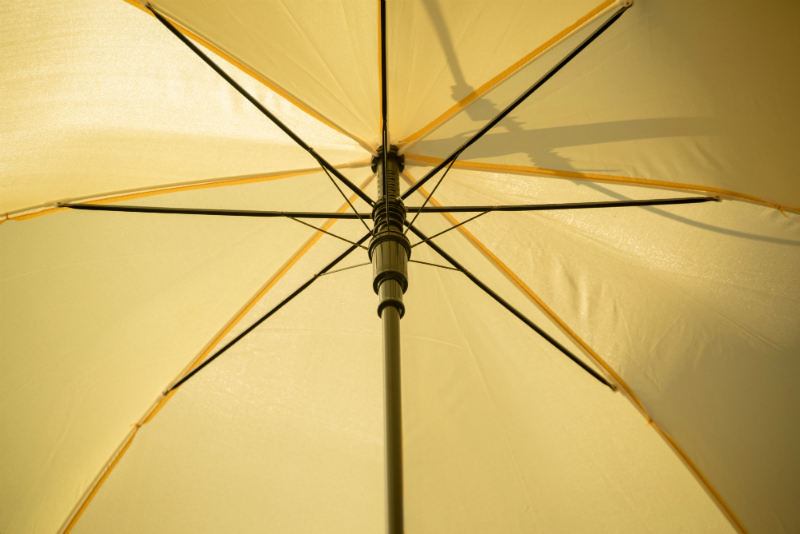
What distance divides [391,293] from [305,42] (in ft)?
3.35

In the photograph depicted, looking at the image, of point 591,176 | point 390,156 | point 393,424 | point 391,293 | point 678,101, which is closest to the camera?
point 393,424

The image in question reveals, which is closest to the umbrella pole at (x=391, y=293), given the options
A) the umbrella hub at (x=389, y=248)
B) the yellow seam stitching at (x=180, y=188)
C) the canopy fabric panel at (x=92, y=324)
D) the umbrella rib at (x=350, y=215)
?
the umbrella hub at (x=389, y=248)

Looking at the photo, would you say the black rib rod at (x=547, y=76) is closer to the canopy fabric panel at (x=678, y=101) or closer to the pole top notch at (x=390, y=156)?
the canopy fabric panel at (x=678, y=101)

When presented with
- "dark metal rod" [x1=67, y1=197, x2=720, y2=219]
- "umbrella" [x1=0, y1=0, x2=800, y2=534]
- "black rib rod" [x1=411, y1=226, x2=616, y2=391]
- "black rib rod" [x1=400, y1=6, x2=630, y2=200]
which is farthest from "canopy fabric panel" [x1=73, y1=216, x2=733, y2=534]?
"black rib rod" [x1=400, y1=6, x2=630, y2=200]

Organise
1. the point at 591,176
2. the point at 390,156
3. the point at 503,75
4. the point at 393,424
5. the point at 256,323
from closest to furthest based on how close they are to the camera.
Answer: the point at 393,424
the point at 503,75
the point at 591,176
the point at 256,323
the point at 390,156

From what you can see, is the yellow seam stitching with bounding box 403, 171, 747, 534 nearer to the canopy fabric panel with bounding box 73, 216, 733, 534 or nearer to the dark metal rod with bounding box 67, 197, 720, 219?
the canopy fabric panel with bounding box 73, 216, 733, 534

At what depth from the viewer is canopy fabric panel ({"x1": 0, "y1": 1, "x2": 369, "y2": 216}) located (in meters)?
2.23

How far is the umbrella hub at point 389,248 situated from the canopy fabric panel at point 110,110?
539 millimetres

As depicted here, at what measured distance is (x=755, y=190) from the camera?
226 cm

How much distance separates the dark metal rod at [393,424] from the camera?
1696 mm

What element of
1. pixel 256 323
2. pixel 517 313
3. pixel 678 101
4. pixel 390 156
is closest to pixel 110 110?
pixel 256 323

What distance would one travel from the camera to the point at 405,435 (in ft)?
9.35

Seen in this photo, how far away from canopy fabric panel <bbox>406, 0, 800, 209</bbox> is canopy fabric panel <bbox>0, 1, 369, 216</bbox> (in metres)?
1.04

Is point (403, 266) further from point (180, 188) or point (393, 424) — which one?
point (180, 188)
